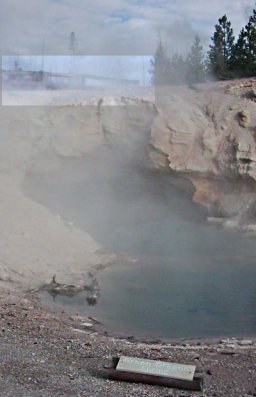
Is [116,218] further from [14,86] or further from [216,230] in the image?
[14,86]

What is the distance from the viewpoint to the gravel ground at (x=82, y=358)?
15.6 ft

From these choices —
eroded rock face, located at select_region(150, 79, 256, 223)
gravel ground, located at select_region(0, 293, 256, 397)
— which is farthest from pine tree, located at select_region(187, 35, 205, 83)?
gravel ground, located at select_region(0, 293, 256, 397)

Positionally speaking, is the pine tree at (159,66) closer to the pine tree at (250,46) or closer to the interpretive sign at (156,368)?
the pine tree at (250,46)

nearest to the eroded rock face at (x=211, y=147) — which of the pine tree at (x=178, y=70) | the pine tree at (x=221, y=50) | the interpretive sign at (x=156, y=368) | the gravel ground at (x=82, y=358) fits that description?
the pine tree at (x=178, y=70)

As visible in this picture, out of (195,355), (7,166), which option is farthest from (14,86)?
(195,355)

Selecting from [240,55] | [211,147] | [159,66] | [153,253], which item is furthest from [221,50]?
[153,253]

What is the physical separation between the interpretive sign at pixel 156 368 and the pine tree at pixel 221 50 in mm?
12832

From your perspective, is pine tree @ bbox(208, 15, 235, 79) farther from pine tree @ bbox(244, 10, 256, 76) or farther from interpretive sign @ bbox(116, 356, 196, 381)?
interpretive sign @ bbox(116, 356, 196, 381)

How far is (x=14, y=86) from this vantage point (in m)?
12.6

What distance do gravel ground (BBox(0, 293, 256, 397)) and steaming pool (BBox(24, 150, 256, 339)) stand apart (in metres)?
0.80

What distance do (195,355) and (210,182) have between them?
7.41m

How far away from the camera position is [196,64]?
16766mm

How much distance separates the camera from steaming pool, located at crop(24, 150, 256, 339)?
7.75 m

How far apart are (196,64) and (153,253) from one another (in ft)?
23.4
